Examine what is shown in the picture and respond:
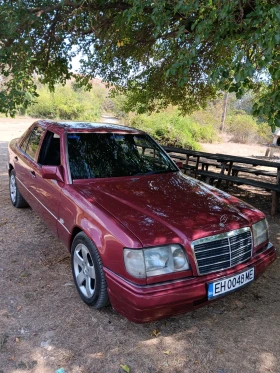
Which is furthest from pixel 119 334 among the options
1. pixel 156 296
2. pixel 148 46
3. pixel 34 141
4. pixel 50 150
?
pixel 148 46

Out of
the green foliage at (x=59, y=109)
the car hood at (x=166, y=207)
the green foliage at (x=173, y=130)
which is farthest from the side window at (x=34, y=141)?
the green foliage at (x=59, y=109)

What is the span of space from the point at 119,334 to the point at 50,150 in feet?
8.10

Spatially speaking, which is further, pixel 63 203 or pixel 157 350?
pixel 63 203

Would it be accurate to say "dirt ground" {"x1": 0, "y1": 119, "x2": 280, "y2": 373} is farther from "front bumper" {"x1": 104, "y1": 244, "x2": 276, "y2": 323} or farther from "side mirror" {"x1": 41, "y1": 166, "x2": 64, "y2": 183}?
"side mirror" {"x1": 41, "y1": 166, "x2": 64, "y2": 183}

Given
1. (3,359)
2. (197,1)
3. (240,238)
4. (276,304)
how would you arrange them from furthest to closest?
(197,1) < (276,304) < (240,238) < (3,359)

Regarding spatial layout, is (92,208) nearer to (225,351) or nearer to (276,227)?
(225,351)

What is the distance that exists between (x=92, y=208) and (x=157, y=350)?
1.29m

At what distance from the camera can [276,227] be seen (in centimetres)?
530

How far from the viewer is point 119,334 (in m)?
2.62

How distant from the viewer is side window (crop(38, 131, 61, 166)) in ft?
12.8

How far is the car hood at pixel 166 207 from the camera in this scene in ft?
8.28

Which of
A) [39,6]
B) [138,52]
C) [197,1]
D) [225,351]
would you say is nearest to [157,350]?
[225,351]

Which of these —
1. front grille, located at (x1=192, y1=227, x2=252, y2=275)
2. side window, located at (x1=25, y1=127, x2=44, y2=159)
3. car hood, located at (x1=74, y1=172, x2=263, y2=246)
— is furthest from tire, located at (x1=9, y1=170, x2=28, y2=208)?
front grille, located at (x1=192, y1=227, x2=252, y2=275)

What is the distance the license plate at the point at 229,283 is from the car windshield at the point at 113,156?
1.66m
